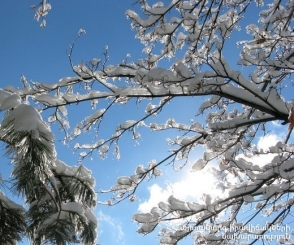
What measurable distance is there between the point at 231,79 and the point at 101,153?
208 cm

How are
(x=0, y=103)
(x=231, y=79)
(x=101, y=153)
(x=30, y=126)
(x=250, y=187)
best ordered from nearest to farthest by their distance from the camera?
1. (x=30, y=126)
2. (x=0, y=103)
3. (x=231, y=79)
4. (x=250, y=187)
5. (x=101, y=153)

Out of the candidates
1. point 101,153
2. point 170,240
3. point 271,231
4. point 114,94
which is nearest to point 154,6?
point 114,94

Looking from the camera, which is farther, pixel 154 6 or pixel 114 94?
pixel 154 6

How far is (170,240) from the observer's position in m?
3.71

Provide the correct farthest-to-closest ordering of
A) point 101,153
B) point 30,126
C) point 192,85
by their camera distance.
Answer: point 101,153 → point 192,85 → point 30,126

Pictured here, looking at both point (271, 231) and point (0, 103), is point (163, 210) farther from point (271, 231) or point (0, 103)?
point (0, 103)

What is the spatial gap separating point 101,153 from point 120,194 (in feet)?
2.02

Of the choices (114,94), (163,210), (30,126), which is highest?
(114,94)

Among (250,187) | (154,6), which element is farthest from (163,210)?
(154,6)

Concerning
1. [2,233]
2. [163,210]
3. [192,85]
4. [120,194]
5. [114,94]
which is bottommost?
[2,233]

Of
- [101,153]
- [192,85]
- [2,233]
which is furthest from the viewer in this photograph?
[101,153]

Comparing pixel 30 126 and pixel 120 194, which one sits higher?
pixel 120 194

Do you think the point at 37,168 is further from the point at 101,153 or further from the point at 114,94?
the point at 101,153

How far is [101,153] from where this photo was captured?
3.97 metres
